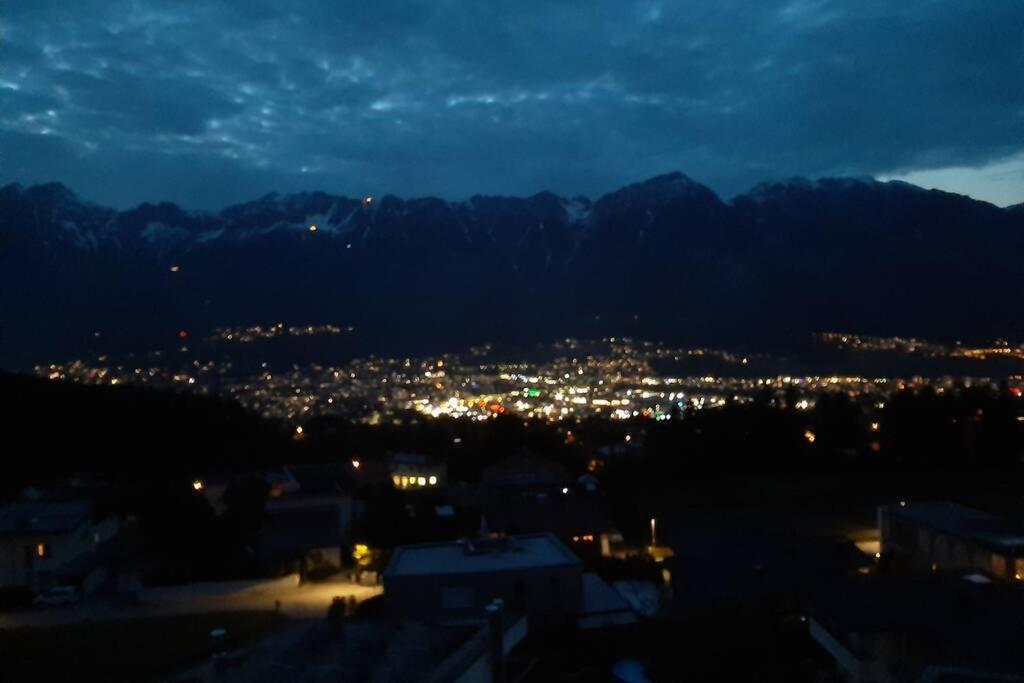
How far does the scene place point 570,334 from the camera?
58531mm

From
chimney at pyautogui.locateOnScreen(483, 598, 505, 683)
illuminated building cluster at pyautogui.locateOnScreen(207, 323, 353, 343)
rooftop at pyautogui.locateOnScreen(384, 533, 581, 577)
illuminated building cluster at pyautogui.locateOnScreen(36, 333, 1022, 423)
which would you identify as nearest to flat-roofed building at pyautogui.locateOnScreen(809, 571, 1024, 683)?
chimney at pyautogui.locateOnScreen(483, 598, 505, 683)

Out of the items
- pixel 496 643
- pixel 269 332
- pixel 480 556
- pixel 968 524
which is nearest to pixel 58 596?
pixel 480 556

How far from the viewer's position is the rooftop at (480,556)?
1002 centimetres

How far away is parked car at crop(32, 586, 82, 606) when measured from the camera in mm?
13148

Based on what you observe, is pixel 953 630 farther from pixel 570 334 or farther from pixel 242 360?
pixel 570 334

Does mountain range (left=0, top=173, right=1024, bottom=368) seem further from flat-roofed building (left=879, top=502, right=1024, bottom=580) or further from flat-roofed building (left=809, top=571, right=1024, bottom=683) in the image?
flat-roofed building (left=809, top=571, right=1024, bottom=683)

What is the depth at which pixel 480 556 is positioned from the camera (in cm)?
1057

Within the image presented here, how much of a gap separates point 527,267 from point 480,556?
61.4m

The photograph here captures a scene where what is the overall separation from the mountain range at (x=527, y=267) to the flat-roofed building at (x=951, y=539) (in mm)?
39972

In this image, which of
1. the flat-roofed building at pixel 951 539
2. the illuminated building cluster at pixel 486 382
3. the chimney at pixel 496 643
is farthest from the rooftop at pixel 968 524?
the illuminated building cluster at pixel 486 382

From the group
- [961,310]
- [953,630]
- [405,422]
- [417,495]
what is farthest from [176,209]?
[953,630]

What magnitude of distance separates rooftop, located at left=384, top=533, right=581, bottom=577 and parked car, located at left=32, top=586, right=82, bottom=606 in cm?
562

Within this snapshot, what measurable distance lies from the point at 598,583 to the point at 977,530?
196 inches

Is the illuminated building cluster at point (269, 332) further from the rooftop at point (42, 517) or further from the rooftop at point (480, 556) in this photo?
the rooftop at point (480, 556)
